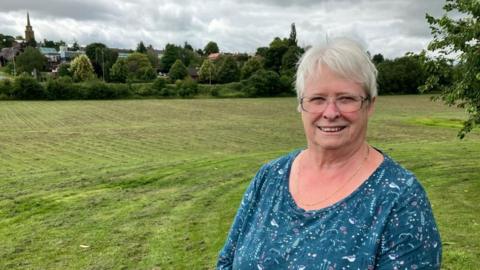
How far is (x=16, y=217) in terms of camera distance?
29.2ft

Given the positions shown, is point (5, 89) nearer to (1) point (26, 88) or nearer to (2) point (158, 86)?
(1) point (26, 88)

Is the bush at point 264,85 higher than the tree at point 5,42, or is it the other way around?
the tree at point 5,42

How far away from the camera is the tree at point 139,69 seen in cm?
8106

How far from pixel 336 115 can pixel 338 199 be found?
1.24 ft

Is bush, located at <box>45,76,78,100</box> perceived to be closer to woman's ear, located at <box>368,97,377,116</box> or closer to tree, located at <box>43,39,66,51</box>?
woman's ear, located at <box>368,97,377,116</box>

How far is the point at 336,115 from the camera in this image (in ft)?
6.93

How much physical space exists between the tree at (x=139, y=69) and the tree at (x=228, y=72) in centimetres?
1169

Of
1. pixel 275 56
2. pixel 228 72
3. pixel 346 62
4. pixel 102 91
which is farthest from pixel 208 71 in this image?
pixel 346 62

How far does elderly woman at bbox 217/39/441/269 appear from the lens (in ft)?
6.09

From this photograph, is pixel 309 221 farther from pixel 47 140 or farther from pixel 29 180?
pixel 47 140

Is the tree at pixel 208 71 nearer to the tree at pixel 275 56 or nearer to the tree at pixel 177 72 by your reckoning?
the tree at pixel 177 72

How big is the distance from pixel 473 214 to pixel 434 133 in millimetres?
21206

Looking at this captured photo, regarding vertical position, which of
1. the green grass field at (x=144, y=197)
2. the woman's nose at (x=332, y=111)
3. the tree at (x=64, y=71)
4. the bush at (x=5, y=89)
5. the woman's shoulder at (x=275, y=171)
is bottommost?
the green grass field at (x=144, y=197)

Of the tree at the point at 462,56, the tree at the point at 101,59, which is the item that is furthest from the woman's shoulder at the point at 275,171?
the tree at the point at 101,59
